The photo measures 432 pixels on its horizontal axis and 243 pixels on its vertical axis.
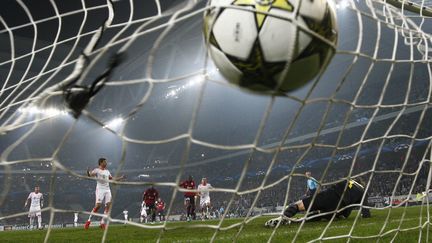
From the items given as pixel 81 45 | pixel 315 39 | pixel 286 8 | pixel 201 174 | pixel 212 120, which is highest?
pixel 81 45

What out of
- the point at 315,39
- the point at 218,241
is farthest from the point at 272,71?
the point at 218,241

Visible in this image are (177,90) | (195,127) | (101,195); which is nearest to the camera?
(101,195)

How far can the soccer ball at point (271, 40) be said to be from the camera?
5.29ft

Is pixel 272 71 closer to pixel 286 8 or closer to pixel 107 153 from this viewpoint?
pixel 286 8

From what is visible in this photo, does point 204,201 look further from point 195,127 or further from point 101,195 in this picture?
point 195,127

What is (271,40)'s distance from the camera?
1618 millimetres

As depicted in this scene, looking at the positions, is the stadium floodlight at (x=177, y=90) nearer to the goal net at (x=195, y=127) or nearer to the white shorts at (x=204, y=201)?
the goal net at (x=195, y=127)

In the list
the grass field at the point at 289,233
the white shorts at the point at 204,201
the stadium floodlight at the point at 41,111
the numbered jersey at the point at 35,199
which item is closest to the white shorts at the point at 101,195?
the grass field at the point at 289,233

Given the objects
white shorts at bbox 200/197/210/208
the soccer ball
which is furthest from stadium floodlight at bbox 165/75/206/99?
the soccer ball

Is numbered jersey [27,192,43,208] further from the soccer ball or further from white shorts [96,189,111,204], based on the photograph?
the soccer ball

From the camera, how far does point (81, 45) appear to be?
49.3ft

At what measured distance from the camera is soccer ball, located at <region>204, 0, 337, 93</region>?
161 centimetres

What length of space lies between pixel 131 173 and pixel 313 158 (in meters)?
10.8

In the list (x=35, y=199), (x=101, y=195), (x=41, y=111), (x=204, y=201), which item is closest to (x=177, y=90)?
(x=204, y=201)
